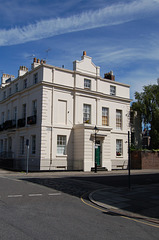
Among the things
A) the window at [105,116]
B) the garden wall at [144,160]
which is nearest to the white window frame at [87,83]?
the window at [105,116]

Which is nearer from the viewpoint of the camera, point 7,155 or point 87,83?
point 87,83

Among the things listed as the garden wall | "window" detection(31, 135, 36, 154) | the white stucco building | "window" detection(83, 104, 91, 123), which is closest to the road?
the white stucco building

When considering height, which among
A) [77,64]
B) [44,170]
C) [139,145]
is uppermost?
[77,64]

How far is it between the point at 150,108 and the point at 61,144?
50.5 feet

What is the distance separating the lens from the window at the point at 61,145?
87.6 feet

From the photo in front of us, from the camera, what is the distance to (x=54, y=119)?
26422 mm

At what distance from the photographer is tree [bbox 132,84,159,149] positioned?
3462 centimetres

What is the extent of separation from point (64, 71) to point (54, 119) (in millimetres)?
5551

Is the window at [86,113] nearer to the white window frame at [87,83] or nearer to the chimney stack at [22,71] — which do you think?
the white window frame at [87,83]

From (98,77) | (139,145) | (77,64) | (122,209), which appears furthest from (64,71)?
(122,209)

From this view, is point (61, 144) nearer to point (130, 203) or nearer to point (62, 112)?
point (62, 112)

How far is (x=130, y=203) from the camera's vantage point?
9.51 meters

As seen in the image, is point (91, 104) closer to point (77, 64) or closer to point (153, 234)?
point (77, 64)

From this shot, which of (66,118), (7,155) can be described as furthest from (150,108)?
(7,155)
